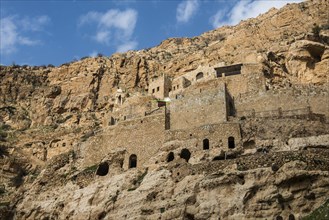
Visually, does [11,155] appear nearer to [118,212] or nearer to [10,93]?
[10,93]

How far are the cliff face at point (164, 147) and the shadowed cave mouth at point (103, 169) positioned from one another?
1.68 ft

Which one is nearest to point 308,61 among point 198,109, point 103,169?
point 198,109

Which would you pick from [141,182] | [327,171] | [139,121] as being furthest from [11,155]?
[327,171]

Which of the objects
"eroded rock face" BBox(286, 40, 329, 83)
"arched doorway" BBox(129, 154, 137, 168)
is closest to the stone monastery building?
"arched doorway" BBox(129, 154, 137, 168)

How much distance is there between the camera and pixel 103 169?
39.8 metres

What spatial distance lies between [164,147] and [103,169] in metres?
6.18

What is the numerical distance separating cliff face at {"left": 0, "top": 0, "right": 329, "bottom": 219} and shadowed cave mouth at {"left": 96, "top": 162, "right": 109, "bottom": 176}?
511 millimetres

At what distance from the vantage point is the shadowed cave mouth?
39531mm

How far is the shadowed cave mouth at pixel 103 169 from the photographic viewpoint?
39.5 m

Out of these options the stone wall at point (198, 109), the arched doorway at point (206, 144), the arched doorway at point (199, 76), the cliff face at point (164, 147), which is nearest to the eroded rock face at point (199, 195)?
the cliff face at point (164, 147)

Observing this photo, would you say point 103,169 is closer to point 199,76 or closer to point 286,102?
point 286,102

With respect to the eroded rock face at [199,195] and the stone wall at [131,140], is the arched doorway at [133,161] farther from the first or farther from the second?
the eroded rock face at [199,195]

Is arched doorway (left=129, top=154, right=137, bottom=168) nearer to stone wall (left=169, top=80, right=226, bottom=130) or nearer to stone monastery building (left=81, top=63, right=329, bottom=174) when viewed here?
stone monastery building (left=81, top=63, right=329, bottom=174)

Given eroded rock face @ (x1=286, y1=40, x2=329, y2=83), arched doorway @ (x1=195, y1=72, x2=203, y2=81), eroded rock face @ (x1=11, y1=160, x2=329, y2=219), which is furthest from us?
arched doorway @ (x1=195, y1=72, x2=203, y2=81)
